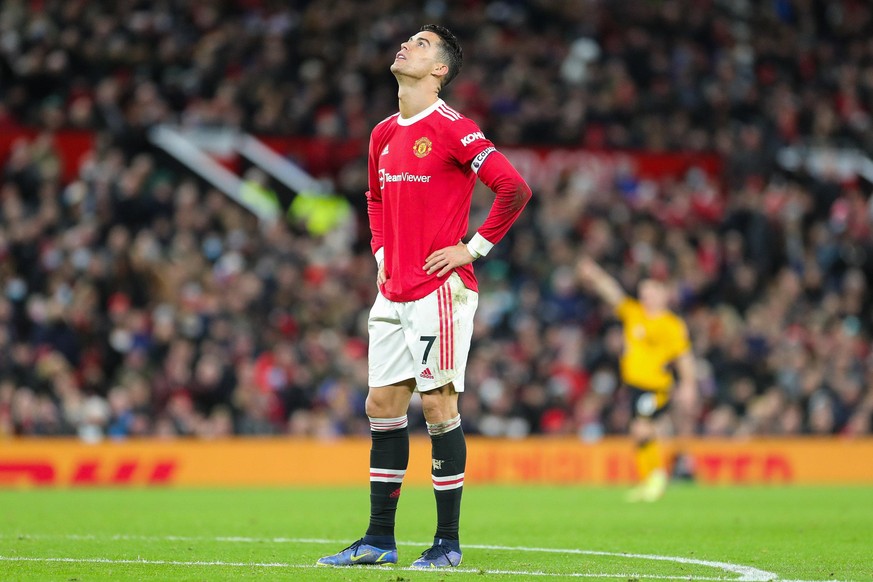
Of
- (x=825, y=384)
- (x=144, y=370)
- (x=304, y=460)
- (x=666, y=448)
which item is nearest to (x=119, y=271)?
(x=144, y=370)

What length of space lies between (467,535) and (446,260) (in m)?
3.13

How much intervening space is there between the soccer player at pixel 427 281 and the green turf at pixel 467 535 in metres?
0.52

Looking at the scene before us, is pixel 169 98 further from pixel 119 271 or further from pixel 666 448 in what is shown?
pixel 666 448

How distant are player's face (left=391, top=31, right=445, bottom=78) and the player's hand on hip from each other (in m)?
1.05

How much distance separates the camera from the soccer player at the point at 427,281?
7602 millimetres

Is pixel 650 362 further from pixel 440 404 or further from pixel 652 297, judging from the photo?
pixel 440 404

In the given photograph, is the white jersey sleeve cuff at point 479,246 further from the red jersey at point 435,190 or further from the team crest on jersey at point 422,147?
the team crest on jersey at point 422,147

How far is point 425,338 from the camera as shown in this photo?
7590 millimetres

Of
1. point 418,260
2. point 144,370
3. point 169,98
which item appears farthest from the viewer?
point 169,98

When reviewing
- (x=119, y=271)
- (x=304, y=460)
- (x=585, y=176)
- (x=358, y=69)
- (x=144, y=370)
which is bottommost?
(x=304, y=460)

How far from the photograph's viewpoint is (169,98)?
73.5ft

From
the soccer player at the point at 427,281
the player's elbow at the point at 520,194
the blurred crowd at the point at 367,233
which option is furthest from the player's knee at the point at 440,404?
the blurred crowd at the point at 367,233

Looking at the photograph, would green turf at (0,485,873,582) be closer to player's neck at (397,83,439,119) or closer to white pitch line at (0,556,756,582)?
white pitch line at (0,556,756,582)

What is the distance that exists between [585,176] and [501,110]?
200cm
